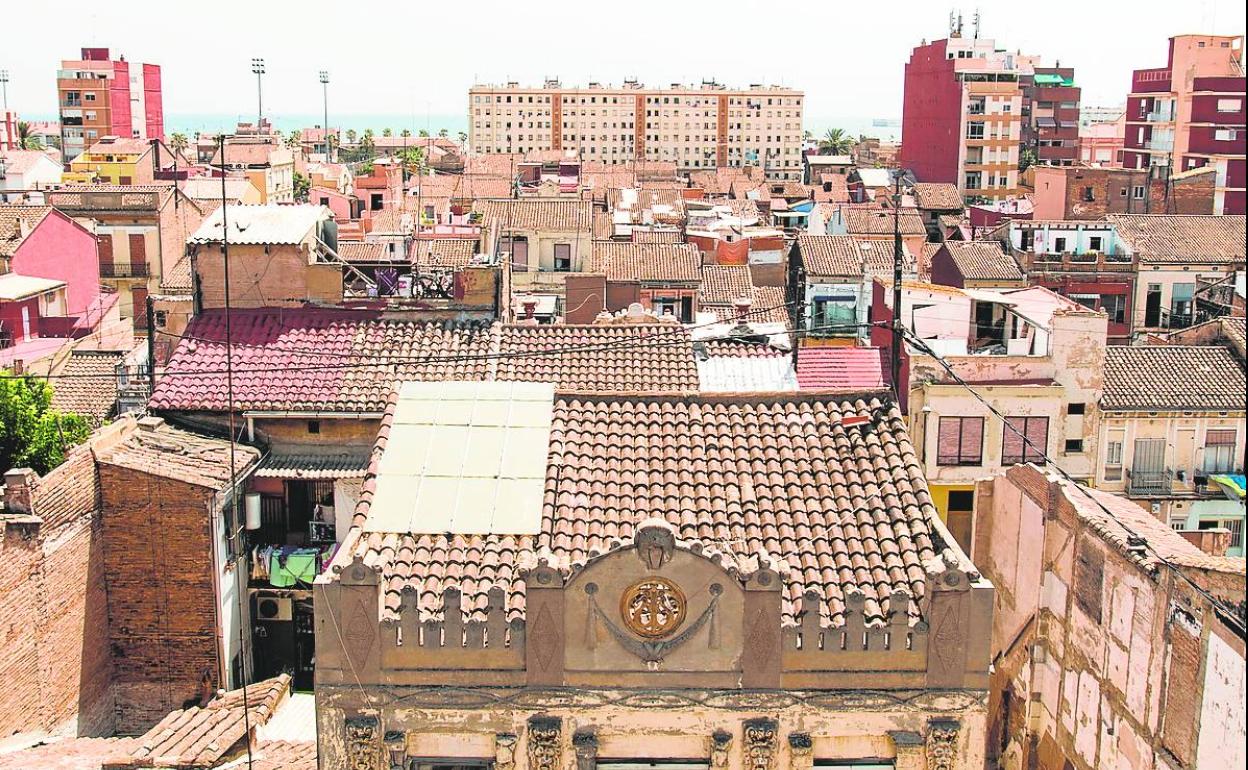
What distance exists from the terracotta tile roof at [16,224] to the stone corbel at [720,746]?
5027cm

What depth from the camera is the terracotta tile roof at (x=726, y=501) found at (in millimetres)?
16781

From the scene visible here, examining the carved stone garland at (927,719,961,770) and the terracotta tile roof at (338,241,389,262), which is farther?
the terracotta tile roof at (338,241,389,262)

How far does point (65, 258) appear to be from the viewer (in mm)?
62500

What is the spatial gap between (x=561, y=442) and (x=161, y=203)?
57.6 metres

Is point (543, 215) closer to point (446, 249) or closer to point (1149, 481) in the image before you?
point (446, 249)

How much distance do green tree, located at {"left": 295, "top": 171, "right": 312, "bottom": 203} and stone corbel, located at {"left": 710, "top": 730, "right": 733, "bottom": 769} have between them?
105 m

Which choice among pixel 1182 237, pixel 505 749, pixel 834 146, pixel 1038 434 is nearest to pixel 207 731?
pixel 505 749

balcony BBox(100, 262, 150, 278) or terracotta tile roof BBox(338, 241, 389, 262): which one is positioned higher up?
terracotta tile roof BBox(338, 241, 389, 262)

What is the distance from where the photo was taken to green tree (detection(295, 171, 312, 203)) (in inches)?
4663

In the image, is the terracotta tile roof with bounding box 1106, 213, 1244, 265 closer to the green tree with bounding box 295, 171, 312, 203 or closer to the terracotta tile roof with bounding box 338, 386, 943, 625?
the terracotta tile roof with bounding box 338, 386, 943, 625

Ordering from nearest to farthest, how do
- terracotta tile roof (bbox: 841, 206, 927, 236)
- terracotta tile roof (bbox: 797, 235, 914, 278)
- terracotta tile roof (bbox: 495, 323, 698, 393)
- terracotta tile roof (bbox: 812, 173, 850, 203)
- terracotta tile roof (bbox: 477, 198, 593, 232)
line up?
terracotta tile roof (bbox: 495, 323, 698, 393) < terracotta tile roof (bbox: 797, 235, 914, 278) < terracotta tile roof (bbox: 477, 198, 593, 232) < terracotta tile roof (bbox: 841, 206, 927, 236) < terracotta tile roof (bbox: 812, 173, 850, 203)

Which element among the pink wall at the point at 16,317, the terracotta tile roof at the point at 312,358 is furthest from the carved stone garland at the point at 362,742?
the pink wall at the point at 16,317

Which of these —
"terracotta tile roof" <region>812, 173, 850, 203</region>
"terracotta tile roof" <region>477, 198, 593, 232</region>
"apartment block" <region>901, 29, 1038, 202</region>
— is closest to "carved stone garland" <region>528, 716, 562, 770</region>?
"terracotta tile roof" <region>477, 198, 593, 232</region>

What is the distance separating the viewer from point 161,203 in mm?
71062
